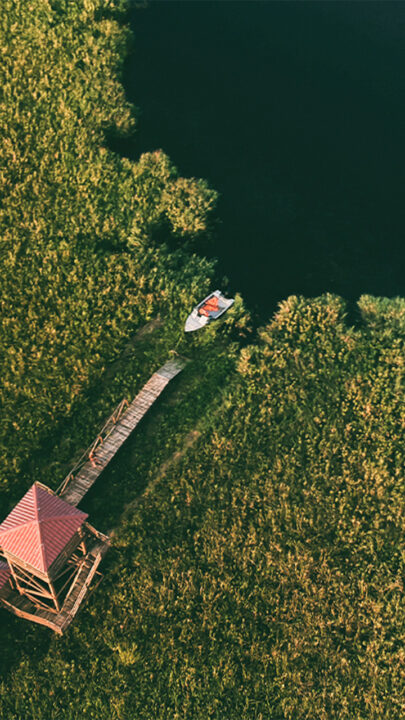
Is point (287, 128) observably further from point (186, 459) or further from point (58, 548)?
point (58, 548)

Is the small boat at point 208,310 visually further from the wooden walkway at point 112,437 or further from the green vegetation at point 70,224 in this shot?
the wooden walkway at point 112,437

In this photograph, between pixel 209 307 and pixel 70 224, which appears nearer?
pixel 209 307

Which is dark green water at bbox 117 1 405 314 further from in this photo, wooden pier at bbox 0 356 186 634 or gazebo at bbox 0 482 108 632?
gazebo at bbox 0 482 108 632

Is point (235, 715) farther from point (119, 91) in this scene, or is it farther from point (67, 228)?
point (119, 91)

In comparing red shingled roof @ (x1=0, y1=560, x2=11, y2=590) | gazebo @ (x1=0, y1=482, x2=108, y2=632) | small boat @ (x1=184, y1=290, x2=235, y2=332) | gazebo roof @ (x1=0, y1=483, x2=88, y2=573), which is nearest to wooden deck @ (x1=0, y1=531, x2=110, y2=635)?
gazebo @ (x1=0, y1=482, x2=108, y2=632)

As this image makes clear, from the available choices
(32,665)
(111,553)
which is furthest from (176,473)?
(32,665)

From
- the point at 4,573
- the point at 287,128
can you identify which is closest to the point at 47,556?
the point at 4,573
